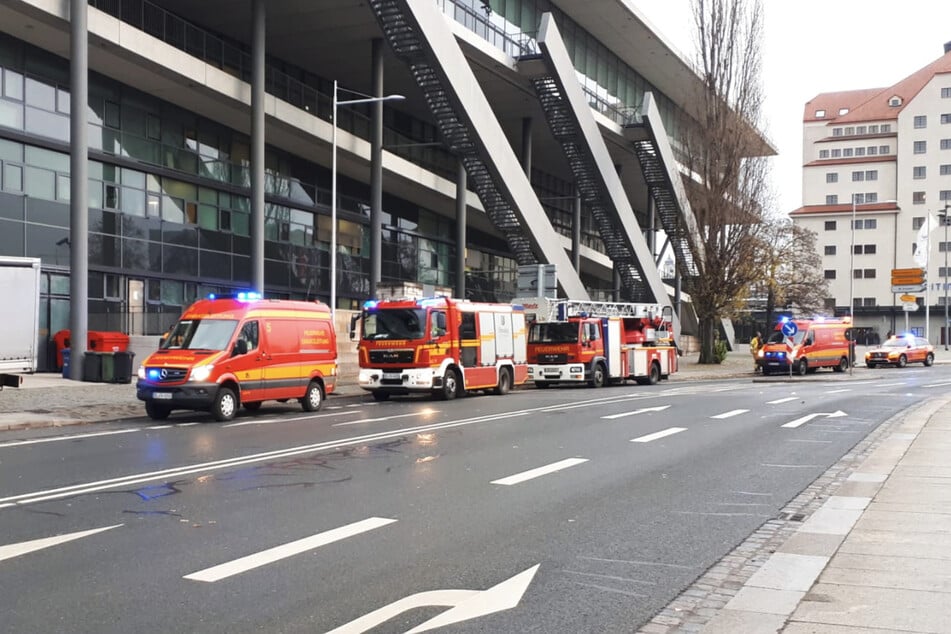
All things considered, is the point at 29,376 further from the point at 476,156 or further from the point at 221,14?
the point at 476,156

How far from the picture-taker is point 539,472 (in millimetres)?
10867

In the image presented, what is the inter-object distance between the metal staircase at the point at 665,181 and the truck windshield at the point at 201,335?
112ft

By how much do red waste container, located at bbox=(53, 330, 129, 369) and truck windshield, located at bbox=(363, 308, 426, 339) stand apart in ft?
29.1

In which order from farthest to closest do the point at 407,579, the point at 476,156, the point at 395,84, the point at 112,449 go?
the point at 395,84, the point at 476,156, the point at 112,449, the point at 407,579

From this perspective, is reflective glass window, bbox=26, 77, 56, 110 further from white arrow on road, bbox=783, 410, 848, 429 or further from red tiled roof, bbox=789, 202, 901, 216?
→ red tiled roof, bbox=789, 202, 901, 216

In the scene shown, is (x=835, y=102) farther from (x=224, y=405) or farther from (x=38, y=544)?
(x=38, y=544)

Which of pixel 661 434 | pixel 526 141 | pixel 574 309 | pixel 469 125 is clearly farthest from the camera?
pixel 526 141

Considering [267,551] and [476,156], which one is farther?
[476,156]

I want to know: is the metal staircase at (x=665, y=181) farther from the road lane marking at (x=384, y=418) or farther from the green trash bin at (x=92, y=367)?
the green trash bin at (x=92, y=367)

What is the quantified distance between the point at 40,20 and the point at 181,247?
9735 mm

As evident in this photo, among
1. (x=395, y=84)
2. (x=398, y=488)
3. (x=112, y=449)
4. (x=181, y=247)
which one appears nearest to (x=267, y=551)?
(x=398, y=488)

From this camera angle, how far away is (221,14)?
111ft

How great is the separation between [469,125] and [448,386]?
13.8 m

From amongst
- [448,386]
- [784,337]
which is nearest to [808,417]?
[448,386]
